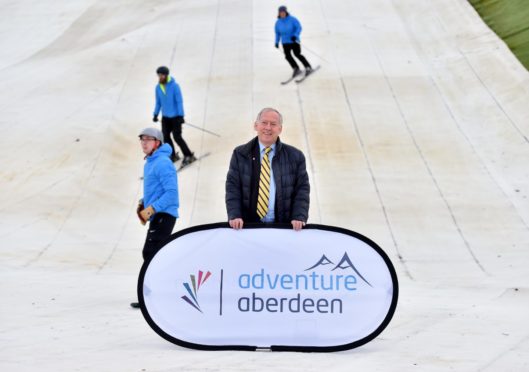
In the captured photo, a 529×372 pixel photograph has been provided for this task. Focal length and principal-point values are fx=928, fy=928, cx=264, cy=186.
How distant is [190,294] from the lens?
6.25 meters

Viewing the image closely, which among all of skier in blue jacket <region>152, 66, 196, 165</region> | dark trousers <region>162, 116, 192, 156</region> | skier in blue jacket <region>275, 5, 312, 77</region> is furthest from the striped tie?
skier in blue jacket <region>275, 5, 312, 77</region>

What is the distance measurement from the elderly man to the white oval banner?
0.88ft

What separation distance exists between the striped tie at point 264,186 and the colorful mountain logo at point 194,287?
24.4 inches

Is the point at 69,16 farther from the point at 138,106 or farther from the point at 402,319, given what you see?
the point at 402,319

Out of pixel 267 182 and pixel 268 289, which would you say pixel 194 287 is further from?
pixel 267 182

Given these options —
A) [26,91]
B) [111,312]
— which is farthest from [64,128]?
[111,312]

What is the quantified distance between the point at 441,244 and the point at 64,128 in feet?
24.5

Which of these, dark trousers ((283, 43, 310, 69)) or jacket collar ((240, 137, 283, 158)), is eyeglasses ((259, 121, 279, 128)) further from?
dark trousers ((283, 43, 310, 69))

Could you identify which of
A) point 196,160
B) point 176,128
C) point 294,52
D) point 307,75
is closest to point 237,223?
point 176,128

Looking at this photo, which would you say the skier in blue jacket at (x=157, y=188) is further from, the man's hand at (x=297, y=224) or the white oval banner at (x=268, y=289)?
the man's hand at (x=297, y=224)

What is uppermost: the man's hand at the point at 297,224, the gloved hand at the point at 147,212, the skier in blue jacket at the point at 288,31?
the man's hand at the point at 297,224

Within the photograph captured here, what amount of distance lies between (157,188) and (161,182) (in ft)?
0.33

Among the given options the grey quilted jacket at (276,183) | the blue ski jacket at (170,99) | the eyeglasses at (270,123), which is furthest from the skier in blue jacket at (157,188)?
the blue ski jacket at (170,99)

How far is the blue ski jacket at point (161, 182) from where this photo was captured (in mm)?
7691
